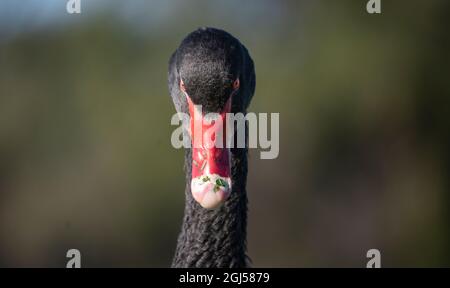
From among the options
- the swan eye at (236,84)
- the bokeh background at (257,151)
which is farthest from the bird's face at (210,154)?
the bokeh background at (257,151)

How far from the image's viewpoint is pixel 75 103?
31.9 ft

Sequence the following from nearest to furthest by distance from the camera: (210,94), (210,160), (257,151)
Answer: (210,160) → (210,94) → (257,151)

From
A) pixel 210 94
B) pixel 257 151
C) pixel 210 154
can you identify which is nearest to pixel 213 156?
pixel 210 154

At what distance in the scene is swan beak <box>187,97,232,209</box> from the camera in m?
2.80

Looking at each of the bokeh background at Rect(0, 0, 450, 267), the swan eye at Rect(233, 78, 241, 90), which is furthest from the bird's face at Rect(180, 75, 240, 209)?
the bokeh background at Rect(0, 0, 450, 267)

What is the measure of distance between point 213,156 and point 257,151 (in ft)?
19.0

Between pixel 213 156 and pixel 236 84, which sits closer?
pixel 213 156

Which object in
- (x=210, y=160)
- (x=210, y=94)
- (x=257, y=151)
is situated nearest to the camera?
(x=210, y=160)

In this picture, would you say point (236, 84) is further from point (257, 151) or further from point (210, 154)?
point (257, 151)

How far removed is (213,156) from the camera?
9.68 feet

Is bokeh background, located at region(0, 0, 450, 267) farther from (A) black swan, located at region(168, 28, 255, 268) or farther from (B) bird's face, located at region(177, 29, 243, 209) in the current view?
(B) bird's face, located at region(177, 29, 243, 209)
